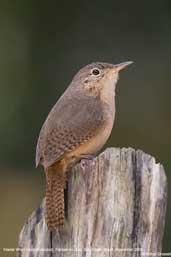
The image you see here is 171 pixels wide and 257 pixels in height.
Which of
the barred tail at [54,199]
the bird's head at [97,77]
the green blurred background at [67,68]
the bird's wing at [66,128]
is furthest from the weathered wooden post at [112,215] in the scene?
the green blurred background at [67,68]

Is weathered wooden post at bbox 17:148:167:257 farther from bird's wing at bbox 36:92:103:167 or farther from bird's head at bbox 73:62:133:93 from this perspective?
bird's head at bbox 73:62:133:93

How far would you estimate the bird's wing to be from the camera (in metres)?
5.55

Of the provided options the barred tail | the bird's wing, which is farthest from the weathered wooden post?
the bird's wing

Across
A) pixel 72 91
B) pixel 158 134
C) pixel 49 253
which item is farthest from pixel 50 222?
pixel 158 134

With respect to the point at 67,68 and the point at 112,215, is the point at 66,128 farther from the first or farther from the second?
the point at 67,68

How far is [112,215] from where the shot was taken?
4.74m

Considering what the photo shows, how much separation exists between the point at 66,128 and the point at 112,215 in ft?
3.48

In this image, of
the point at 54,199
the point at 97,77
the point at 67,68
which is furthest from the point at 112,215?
the point at 67,68

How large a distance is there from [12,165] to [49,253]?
254 inches

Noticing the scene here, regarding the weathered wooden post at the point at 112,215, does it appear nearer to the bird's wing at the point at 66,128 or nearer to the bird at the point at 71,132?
the bird at the point at 71,132

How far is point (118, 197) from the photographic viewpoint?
476cm

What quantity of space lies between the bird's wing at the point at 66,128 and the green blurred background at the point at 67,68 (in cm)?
461

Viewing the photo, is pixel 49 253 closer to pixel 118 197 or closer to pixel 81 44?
pixel 118 197

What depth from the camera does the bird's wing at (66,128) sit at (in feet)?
18.2
